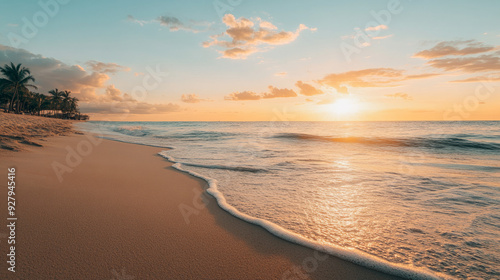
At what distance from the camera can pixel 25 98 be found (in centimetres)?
7012

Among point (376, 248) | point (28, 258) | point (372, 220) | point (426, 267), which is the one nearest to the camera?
point (28, 258)

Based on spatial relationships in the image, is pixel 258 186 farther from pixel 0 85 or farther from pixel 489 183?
pixel 0 85

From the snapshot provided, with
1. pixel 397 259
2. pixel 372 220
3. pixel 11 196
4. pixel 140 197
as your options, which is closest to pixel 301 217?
pixel 372 220

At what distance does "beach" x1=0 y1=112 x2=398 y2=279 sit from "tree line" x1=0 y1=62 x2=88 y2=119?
203 feet

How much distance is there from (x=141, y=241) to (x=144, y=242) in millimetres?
49

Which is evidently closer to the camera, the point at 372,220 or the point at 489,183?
the point at 372,220

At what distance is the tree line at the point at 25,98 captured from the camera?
156ft

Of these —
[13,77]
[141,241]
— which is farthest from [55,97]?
[141,241]

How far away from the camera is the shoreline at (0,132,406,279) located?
230 centimetres

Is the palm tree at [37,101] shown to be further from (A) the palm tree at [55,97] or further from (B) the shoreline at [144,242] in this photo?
(B) the shoreline at [144,242]

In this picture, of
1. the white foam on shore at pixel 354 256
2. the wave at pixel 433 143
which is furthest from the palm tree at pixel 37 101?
the white foam on shore at pixel 354 256

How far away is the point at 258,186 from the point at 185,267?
11.1ft

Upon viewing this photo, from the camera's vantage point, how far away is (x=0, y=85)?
48562 millimetres

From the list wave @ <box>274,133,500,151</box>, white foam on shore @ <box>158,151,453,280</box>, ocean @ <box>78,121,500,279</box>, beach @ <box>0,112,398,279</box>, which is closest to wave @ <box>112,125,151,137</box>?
wave @ <box>274,133,500,151</box>
